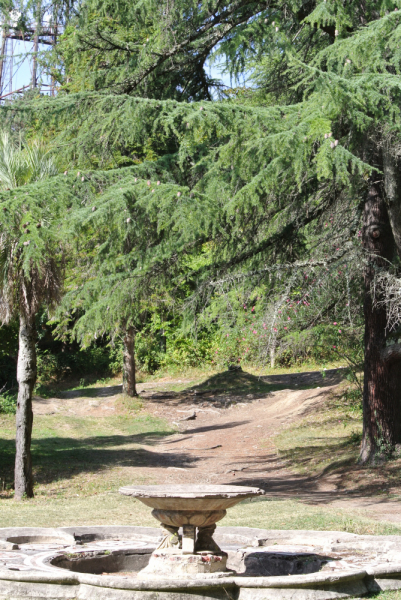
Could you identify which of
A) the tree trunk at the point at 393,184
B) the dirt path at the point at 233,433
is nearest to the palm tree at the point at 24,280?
the dirt path at the point at 233,433

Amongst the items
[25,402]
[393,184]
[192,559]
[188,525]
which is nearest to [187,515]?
[188,525]

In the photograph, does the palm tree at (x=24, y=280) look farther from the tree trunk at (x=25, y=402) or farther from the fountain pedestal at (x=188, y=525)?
the fountain pedestal at (x=188, y=525)

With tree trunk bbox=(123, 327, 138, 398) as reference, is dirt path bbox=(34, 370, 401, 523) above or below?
below

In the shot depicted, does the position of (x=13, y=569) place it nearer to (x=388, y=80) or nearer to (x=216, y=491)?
(x=216, y=491)

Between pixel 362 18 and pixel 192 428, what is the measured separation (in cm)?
1274

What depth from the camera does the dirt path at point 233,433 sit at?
12.1 metres

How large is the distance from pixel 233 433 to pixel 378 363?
7642 millimetres

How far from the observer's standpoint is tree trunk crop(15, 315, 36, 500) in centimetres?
1180

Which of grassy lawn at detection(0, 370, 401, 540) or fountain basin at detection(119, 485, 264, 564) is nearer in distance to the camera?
fountain basin at detection(119, 485, 264, 564)

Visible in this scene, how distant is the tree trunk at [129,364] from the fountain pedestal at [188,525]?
49.8ft

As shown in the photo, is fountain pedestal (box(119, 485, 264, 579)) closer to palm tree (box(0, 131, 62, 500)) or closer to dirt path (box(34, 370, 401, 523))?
dirt path (box(34, 370, 401, 523))

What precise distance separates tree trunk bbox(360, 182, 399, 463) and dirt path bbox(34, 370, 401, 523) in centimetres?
124

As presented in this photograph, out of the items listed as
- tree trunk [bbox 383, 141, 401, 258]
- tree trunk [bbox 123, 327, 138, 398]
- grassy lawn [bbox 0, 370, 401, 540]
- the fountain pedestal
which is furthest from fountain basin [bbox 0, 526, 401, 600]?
tree trunk [bbox 123, 327, 138, 398]

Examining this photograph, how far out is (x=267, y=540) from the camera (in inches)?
275
